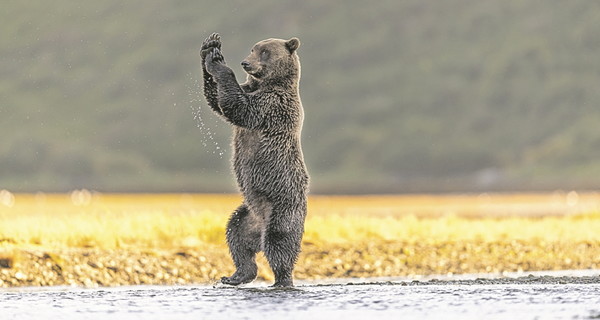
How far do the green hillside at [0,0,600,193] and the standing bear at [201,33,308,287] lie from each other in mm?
120472

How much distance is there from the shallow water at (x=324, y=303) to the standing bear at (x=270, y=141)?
25.3 inches

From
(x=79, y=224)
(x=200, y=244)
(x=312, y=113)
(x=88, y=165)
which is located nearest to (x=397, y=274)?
(x=200, y=244)

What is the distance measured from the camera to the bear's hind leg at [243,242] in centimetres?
1572

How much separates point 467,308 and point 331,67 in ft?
530

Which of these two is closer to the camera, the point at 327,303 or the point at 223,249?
the point at 327,303

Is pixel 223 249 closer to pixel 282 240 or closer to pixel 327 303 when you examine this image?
pixel 282 240

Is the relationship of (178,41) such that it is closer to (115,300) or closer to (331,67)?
(331,67)

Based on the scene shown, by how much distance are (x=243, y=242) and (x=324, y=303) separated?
1.75 meters

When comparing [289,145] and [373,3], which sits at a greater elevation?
[373,3]

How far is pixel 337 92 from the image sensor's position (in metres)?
170

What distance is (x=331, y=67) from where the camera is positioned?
6890 inches

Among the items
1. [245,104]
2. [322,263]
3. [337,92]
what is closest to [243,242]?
[245,104]

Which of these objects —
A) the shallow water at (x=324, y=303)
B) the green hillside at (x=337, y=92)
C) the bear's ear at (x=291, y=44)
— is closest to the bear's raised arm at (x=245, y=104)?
the bear's ear at (x=291, y=44)

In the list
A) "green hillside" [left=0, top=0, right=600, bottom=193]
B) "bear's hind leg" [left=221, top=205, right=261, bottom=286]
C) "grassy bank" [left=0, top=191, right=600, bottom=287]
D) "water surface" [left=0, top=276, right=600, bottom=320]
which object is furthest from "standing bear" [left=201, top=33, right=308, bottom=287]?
"green hillside" [left=0, top=0, right=600, bottom=193]
